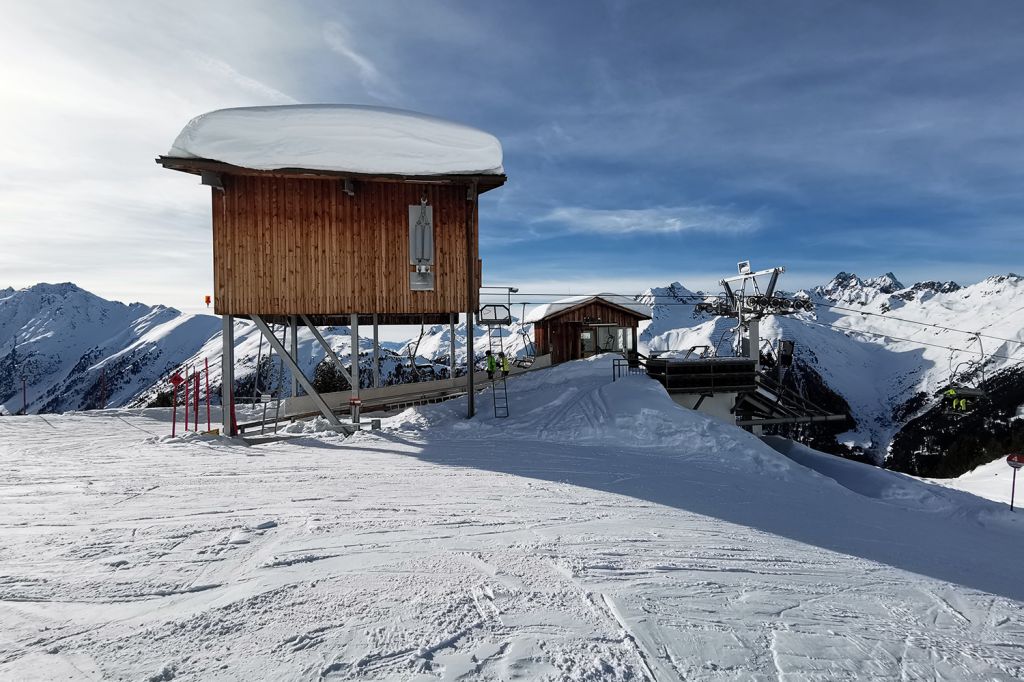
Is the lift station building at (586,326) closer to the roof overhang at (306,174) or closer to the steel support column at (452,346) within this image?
the steel support column at (452,346)

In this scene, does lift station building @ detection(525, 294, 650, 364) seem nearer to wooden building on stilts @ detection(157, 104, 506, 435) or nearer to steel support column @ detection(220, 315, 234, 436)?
wooden building on stilts @ detection(157, 104, 506, 435)

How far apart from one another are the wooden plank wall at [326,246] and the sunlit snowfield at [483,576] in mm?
5286

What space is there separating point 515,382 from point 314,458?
369 inches

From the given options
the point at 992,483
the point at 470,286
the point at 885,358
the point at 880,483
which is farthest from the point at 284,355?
the point at 885,358

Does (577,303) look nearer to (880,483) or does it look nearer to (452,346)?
(452,346)

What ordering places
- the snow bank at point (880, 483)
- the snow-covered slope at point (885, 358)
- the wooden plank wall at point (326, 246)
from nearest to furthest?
the snow bank at point (880, 483), the wooden plank wall at point (326, 246), the snow-covered slope at point (885, 358)

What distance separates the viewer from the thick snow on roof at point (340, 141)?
12297mm

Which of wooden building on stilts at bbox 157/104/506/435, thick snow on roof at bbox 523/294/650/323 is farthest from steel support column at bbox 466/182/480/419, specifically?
thick snow on roof at bbox 523/294/650/323

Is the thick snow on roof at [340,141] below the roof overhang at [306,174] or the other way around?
the other way around

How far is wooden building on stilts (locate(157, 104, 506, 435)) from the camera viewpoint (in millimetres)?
12430

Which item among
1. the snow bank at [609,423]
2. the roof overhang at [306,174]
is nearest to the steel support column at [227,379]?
the roof overhang at [306,174]

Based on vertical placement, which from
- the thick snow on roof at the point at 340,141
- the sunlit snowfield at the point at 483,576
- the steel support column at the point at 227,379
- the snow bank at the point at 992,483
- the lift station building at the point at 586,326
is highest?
the thick snow on roof at the point at 340,141

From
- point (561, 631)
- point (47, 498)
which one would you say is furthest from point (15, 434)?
point (561, 631)

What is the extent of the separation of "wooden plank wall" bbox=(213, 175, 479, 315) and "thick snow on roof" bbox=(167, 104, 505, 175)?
0.92 m
